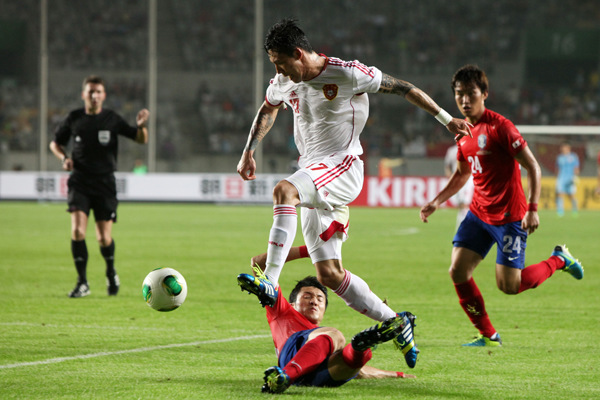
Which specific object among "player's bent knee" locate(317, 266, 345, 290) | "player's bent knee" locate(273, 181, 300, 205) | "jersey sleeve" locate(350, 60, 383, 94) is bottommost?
"player's bent knee" locate(317, 266, 345, 290)

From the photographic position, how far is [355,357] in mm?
4375

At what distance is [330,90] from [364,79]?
22 cm

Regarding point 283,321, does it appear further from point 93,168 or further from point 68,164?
point 93,168

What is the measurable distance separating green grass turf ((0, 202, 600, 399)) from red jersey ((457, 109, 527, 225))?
1005 mm

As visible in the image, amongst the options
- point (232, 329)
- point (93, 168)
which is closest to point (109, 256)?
point (93, 168)

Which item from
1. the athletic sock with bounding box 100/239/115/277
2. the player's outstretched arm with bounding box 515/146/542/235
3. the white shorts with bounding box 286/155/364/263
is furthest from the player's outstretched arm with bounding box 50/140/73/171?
the player's outstretched arm with bounding box 515/146/542/235

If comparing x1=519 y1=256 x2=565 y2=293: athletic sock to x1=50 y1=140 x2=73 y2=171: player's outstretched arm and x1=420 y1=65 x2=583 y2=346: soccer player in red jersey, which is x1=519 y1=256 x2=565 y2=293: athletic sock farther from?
x1=50 y1=140 x2=73 y2=171: player's outstretched arm

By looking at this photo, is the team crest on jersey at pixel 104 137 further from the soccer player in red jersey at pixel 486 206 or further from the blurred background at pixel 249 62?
the blurred background at pixel 249 62

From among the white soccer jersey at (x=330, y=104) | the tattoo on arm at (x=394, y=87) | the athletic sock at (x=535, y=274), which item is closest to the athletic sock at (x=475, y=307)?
the athletic sock at (x=535, y=274)

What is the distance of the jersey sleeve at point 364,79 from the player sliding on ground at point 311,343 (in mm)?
1288

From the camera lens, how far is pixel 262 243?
15.2 meters

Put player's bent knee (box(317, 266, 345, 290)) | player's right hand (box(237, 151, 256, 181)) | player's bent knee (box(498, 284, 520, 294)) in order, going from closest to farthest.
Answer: player's bent knee (box(317, 266, 345, 290)) < player's right hand (box(237, 151, 256, 181)) < player's bent knee (box(498, 284, 520, 294))

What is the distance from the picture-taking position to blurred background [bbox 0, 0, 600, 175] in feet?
102

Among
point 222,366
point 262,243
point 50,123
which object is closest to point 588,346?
point 222,366
